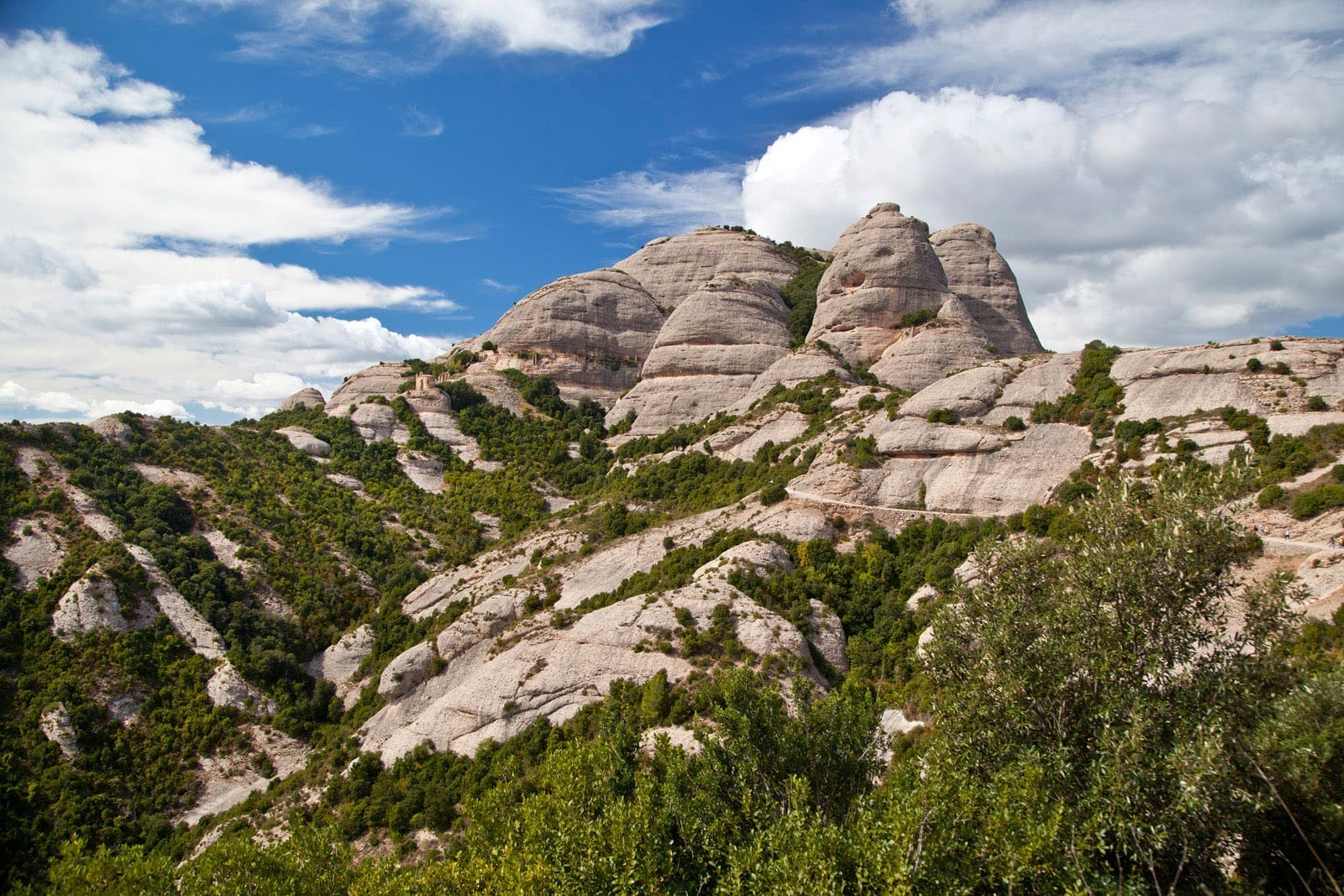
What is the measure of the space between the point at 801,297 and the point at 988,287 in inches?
610

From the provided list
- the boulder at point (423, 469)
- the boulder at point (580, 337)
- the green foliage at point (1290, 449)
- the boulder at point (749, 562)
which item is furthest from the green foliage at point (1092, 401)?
the boulder at point (423, 469)

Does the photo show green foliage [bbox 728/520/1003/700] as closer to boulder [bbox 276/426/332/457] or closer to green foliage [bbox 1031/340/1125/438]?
green foliage [bbox 1031/340/1125/438]

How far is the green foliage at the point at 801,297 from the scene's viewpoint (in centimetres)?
5962

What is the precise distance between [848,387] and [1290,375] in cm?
2059

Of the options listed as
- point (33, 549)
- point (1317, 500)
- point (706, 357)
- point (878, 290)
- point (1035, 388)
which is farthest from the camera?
point (706, 357)

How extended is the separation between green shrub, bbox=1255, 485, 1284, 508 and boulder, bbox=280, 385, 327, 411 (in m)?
66.7

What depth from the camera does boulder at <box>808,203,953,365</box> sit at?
51.9 m

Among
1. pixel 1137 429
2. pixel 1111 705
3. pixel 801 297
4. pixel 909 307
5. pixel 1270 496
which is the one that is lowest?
pixel 1111 705

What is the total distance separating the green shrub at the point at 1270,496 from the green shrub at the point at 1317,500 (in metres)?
0.79

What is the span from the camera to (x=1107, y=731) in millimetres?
11469

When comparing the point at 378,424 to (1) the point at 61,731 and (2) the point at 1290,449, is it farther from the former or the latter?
(2) the point at 1290,449

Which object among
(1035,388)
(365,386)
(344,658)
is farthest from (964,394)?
(365,386)

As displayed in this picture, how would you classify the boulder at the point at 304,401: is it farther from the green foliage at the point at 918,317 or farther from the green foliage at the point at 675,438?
the green foliage at the point at 918,317

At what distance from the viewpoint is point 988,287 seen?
202 ft
